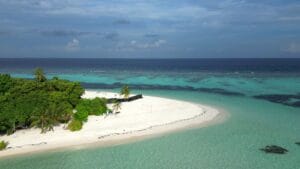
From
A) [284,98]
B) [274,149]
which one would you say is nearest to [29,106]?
[274,149]

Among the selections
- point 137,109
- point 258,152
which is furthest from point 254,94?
point 258,152

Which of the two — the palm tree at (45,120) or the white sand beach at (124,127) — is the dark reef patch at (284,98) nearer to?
the white sand beach at (124,127)

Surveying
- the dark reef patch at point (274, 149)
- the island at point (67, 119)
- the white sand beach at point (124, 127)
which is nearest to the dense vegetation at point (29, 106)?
the island at point (67, 119)

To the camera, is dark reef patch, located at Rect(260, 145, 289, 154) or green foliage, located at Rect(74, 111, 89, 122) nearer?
dark reef patch, located at Rect(260, 145, 289, 154)

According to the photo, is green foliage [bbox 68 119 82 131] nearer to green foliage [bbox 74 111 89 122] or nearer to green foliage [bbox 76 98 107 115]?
green foliage [bbox 74 111 89 122]

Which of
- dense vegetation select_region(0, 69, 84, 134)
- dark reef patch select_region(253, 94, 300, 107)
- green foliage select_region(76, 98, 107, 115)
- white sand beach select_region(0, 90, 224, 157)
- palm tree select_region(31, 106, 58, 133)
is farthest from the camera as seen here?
dark reef patch select_region(253, 94, 300, 107)

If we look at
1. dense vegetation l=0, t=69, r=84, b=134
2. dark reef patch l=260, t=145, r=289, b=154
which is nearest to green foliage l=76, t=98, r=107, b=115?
dense vegetation l=0, t=69, r=84, b=134

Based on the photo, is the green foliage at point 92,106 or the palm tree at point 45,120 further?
the green foliage at point 92,106
